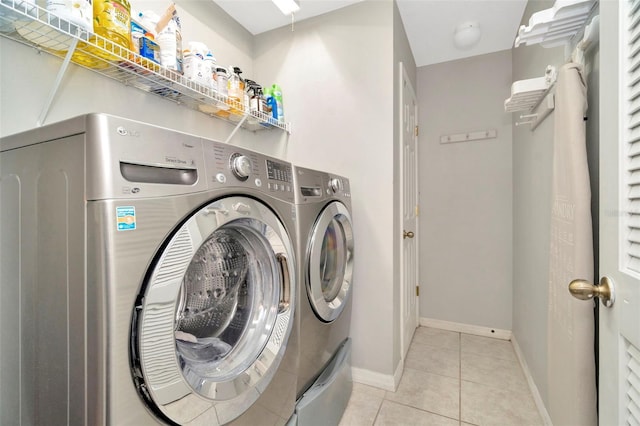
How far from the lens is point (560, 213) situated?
1.12 m

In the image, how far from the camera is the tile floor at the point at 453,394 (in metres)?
1.57

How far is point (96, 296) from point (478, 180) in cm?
277

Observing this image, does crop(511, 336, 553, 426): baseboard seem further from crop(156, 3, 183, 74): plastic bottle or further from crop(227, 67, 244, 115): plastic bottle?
crop(156, 3, 183, 74): plastic bottle

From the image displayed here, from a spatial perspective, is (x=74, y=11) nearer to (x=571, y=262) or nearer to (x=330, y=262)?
(x=330, y=262)

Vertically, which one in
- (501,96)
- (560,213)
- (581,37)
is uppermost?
(501,96)

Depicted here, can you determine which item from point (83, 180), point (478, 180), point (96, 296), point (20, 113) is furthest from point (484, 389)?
point (20, 113)

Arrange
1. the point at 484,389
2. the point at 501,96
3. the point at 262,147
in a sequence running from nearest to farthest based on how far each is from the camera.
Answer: the point at 484,389 → the point at 262,147 → the point at 501,96

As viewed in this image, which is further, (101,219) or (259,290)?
(259,290)

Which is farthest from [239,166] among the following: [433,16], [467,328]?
[467,328]

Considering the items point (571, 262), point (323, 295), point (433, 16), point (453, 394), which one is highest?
point (433, 16)

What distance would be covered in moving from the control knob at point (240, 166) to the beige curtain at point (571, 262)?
1.10m

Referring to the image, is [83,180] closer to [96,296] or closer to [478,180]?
[96,296]

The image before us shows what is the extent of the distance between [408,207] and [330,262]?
973mm

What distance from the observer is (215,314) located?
3.30 feet
